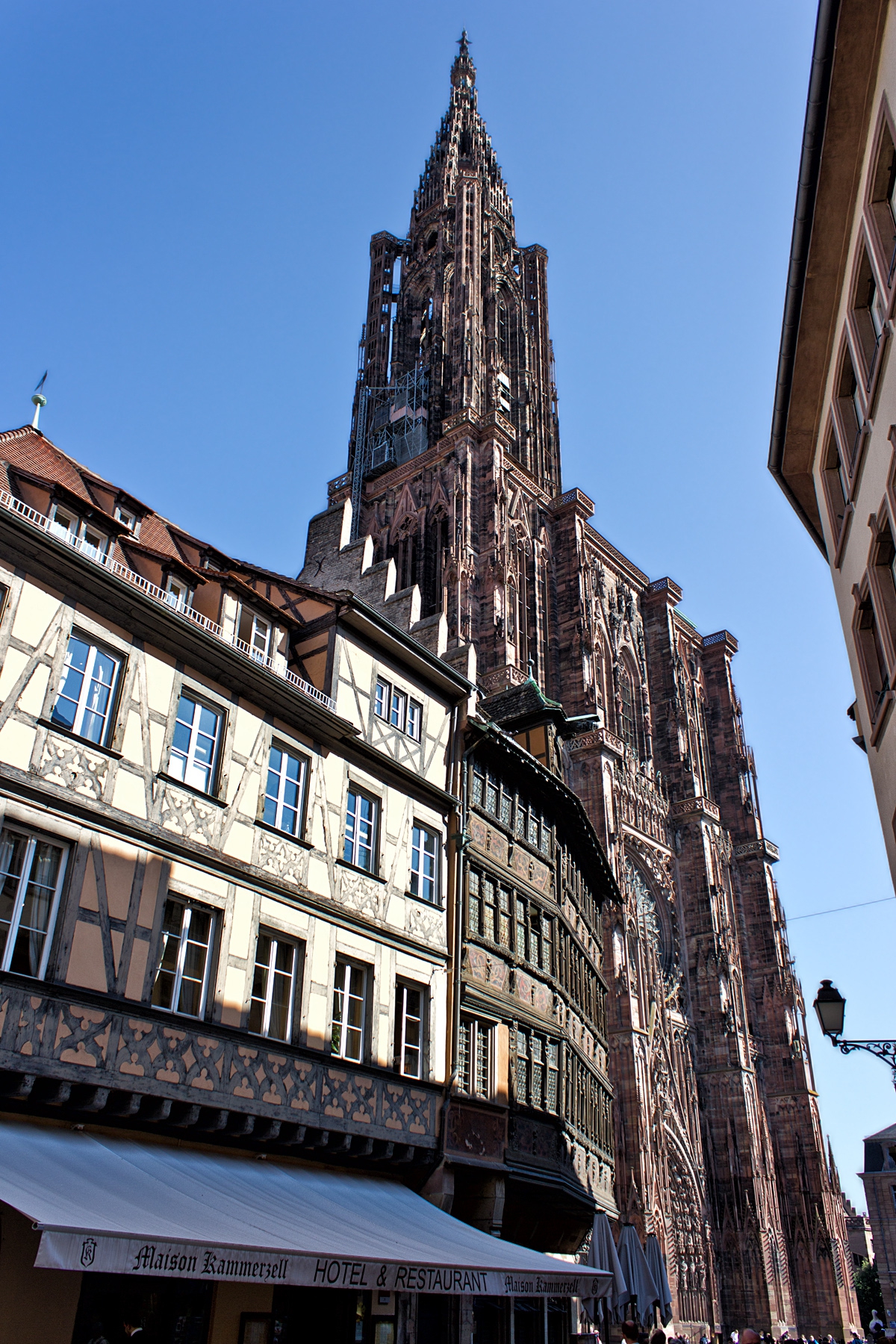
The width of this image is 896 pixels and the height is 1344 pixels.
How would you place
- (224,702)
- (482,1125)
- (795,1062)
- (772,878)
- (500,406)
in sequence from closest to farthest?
(224,702) < (482,1125) < (795,1062) < (772,878) < (500,406)

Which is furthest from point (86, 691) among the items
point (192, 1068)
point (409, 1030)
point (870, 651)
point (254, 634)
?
point (870, 651)

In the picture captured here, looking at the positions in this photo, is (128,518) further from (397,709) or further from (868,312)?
(868,312)

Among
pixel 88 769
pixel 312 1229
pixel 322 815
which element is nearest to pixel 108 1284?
pixel 312 1229

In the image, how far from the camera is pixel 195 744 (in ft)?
41.7

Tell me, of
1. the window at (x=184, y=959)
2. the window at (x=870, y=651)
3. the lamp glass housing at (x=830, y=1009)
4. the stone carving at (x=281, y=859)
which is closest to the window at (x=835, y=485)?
the window at (x=870, y=651)

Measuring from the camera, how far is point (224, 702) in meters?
13.2

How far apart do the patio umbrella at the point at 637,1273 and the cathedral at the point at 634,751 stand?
Answer: 19.3 ft

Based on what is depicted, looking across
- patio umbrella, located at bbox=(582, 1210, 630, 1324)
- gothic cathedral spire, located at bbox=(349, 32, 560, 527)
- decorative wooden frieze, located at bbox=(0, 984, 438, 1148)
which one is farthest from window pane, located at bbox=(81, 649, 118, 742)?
gothic cathedral spire, located at bbox=(349, 32, 560, 527)

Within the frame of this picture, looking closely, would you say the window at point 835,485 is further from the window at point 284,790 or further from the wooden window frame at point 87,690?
the wooden window frame at point 87,690

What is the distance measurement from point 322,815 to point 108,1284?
5.90m

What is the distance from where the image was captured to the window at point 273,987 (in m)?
12.4

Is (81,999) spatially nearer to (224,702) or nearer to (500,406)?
(224,702)

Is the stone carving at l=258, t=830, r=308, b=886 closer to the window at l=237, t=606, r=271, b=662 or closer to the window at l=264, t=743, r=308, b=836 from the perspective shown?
the window at l=264, t=743, r=308, b=836

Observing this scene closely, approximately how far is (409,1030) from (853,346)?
34.0ft
